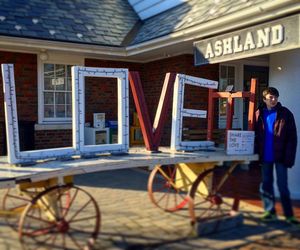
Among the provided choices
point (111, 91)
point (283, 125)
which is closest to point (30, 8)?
point (111, 91)

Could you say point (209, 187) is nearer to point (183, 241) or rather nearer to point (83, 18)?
point (183, 241)

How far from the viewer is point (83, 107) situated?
182 inches

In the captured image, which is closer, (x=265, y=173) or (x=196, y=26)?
(x=265, y=173)

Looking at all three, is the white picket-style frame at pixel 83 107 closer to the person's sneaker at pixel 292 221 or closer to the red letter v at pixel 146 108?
the red letter v at pixel 146 108

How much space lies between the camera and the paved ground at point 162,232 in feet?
14.7

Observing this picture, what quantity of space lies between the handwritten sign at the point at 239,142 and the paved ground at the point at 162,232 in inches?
36.5

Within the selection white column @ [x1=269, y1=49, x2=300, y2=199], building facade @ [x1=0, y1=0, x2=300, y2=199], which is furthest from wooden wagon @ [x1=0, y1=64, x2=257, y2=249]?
building facade @ [x1=0, y1=0, x2=300, y2=199]

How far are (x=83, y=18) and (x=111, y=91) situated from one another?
192 cm

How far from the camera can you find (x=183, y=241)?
461 centimetres

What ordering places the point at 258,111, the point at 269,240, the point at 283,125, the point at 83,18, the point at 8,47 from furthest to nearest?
the point at 83,18 → the point at 8,47 → the point at 258,111 → the point at 283,125 → the point at 269,240

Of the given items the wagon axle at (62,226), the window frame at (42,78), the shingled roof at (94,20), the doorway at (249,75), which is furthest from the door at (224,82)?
the wagon axle at (62,226)

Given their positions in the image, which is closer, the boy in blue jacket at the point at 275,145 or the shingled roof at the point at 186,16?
the boy in blue jacket at the point at 275,145

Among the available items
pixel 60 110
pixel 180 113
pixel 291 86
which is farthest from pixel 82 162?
pixel 60 110

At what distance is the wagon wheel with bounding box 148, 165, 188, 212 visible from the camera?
19.3ft
